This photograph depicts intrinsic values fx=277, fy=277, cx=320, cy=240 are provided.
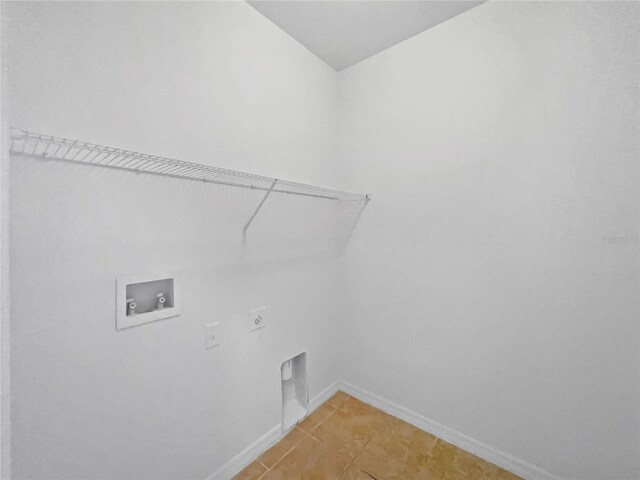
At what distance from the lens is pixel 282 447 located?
1.64m

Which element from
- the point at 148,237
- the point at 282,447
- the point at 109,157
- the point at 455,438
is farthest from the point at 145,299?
the point at 455,438

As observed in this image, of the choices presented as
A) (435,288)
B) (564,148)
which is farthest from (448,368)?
(564,148)

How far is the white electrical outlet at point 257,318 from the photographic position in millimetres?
1544

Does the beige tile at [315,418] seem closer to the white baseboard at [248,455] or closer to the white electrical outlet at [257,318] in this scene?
the white baseboard at [248,455]

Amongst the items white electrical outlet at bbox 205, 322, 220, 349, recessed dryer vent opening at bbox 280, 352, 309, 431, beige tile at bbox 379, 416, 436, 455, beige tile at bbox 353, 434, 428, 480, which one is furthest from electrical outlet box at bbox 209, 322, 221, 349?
beige tile at bbox 379, 416, 436, 455

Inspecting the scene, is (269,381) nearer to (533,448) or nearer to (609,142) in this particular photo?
(533,448)

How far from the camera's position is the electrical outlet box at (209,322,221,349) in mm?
1337

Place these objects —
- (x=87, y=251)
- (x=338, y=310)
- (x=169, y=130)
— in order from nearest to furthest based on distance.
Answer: (x=87, y=251) < (x=169, y=130) < (x=338, y=310)

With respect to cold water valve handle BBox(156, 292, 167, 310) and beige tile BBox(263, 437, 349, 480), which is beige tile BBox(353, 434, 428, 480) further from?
cold water valve handle BBox(156, 292, 167, 310)

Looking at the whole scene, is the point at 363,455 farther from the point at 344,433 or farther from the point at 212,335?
the point at 212,335

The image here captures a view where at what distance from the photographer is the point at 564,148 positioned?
1.31m

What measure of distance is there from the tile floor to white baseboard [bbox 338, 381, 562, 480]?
0.10 feet

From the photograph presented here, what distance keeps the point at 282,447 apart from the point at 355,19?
101 inches

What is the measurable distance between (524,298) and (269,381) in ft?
4.84
